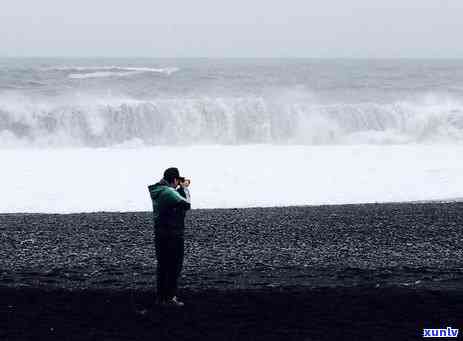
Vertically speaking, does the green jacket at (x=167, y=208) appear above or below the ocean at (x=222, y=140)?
below

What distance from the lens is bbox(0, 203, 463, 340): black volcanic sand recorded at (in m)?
7.65

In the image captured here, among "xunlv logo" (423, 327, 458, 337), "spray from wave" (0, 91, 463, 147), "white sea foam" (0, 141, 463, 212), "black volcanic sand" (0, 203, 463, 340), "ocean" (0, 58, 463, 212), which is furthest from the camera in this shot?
"spray from wave" (0, 91, 463, 147)

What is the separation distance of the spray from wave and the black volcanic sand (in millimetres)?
17790

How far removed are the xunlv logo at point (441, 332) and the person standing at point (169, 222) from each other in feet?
8.99

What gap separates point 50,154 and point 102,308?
18638mm

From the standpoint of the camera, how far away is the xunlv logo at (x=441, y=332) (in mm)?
7379

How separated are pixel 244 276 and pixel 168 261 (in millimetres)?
1888

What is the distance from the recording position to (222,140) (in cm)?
3291

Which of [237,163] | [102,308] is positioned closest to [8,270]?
[102,308]

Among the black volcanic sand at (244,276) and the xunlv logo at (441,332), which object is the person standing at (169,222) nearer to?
the black volcanic sand at (244,276)

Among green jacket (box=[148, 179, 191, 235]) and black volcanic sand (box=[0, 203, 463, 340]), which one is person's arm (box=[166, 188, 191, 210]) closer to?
green jacket (box=[148, 179, 191, 235])

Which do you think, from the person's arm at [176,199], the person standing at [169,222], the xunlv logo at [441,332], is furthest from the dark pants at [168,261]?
the xunlv logo at [441,332]

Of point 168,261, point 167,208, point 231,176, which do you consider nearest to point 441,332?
point 168,261

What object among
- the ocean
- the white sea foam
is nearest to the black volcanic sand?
the white sea foam
